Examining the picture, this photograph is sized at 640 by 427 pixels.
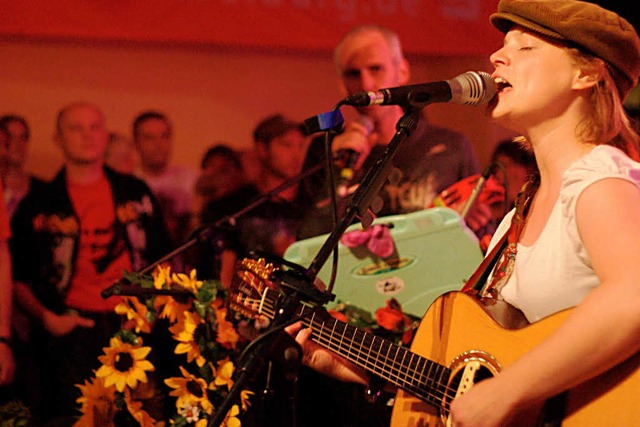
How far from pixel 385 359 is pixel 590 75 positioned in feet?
2.89

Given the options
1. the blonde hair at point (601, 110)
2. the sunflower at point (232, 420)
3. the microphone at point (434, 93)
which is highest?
the microphone at point (434, 93)

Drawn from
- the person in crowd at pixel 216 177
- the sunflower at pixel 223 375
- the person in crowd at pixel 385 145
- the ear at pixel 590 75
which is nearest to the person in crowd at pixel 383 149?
the person in crowd at pixel 385 145

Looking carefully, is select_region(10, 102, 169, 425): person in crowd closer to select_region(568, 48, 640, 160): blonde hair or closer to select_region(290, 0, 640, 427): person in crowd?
select_region(290, 0, 640, 427): person in crowd

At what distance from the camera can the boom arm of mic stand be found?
180cm

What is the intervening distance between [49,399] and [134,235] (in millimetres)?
950

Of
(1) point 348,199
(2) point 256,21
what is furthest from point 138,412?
(2) point 256,21

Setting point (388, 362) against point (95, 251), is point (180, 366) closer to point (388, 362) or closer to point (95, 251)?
point (388, 362)

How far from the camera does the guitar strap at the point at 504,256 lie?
214 cm

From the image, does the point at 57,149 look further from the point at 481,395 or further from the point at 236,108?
the point at 481,395

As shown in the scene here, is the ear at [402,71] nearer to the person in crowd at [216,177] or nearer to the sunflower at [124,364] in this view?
the person in crowd at [216,177]

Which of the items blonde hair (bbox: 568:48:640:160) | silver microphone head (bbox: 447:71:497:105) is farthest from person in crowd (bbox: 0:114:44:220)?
blonde hair (bbox: 568:48:640:160)

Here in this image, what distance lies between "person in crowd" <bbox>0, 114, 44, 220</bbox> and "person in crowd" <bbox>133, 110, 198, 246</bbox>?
0.58 m

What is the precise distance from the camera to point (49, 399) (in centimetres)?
427

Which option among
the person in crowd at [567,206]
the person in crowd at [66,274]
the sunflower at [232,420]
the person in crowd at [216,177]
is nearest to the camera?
the person in crowd at [567,206]
